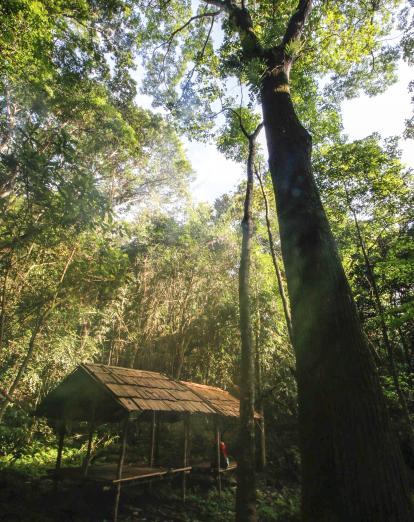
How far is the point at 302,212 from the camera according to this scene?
3.07 m

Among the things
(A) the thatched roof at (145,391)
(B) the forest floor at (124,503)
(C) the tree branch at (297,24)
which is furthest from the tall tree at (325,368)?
(B) the forest floor at (124,503)

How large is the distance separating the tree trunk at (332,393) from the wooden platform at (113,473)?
25.2 feet

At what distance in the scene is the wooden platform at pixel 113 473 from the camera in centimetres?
829

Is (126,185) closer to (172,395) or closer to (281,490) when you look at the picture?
(172,395)

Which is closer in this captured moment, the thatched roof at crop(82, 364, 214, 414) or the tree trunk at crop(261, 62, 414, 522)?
the tree trunk at crop(261, 62, 414, 522)

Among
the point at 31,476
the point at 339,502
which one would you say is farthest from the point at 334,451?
the point at 31,476

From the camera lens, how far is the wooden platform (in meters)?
8.29

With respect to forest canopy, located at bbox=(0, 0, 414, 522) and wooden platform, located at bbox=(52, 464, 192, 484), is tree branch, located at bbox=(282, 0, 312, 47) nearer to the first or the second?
forest canopy, located at bbox=(0, 0, 414, 522)

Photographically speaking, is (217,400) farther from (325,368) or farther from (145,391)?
(325,368)

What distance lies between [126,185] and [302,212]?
17.6 m

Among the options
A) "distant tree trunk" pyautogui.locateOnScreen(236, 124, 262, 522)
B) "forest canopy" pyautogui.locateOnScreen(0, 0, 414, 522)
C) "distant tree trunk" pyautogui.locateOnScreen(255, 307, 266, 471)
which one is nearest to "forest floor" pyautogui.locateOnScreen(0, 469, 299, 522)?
"forest canopy" pyautogui.locateOnScreen(0, 0, 414, 522)

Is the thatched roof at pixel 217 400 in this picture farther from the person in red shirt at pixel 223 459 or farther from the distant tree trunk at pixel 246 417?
the distant tree trunk at pixel 246 417

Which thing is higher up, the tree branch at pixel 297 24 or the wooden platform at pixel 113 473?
the tree branch at pixel 297 24

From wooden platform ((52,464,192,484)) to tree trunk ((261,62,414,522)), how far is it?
767 centimetres
